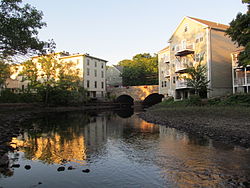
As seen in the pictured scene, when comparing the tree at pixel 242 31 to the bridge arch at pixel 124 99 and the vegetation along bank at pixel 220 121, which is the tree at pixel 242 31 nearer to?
the vegetation along bank at pixel 220 121

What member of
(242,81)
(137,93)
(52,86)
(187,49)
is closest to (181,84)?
(187,49)

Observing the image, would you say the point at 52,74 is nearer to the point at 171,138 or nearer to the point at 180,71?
the point at 180,71

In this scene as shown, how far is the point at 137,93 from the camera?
57344 mm

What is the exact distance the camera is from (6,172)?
26.8 ft

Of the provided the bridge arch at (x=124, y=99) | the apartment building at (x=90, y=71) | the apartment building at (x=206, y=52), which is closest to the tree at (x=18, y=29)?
the apartment building at (x=206, y=52)

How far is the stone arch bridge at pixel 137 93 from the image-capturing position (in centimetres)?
5462

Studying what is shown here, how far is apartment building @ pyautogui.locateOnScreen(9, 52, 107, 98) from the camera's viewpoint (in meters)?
54.3

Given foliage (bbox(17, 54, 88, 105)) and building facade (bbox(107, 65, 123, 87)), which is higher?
building facade (bbox(107, 65, 123, 87))

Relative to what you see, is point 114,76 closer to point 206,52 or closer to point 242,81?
point 206,52

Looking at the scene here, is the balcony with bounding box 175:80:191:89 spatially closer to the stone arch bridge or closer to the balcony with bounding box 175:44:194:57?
the balcony with bounding box 175:44:194:57

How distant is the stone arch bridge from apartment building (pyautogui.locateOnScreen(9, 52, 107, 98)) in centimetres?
374

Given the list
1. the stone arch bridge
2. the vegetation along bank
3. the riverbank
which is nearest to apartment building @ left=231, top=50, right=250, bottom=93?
the vegetation along bank

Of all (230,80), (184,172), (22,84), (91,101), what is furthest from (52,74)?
(184,172)

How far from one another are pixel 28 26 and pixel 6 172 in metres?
12.1
